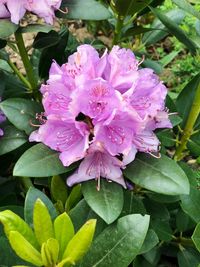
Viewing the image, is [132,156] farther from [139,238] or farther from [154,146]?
[139,238]

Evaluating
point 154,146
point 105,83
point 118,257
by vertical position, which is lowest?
point 118,257

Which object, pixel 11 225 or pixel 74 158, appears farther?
pixel 74 158

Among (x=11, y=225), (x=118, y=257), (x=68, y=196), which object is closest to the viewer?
(x=11, y=225)

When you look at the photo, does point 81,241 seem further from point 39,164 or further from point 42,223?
point 39,164

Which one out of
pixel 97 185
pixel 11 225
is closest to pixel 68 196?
pixel 97 185

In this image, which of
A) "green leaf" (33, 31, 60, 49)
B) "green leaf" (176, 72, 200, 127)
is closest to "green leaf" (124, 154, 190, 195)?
"green leaf" (176, 72, 200, 127)

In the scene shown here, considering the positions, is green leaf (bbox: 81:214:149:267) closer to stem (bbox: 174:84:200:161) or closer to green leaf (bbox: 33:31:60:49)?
stem (bbox: 174:84:200:161)

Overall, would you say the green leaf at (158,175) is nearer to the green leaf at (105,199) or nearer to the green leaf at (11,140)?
the green leaf at (105,199)
